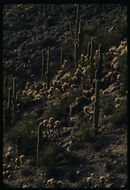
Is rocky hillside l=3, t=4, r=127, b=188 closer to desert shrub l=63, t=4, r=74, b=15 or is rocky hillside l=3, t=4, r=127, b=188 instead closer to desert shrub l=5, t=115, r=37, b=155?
desert shrub l=5, t=115, r=37, b=155

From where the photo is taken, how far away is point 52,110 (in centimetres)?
1508

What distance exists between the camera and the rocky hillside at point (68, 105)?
40.3ft

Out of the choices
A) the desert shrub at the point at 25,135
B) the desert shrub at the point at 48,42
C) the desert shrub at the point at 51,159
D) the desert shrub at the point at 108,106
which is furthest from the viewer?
the desert shrub at the point at 48,42

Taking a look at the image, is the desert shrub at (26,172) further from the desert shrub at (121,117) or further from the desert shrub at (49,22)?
the desert shrub at (49,22)

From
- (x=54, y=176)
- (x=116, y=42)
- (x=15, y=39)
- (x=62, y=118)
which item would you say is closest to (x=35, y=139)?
(x=62, y=118)

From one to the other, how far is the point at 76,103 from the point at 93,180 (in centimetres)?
367

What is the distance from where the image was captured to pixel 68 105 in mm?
14977

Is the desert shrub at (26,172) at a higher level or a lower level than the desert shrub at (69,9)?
lower

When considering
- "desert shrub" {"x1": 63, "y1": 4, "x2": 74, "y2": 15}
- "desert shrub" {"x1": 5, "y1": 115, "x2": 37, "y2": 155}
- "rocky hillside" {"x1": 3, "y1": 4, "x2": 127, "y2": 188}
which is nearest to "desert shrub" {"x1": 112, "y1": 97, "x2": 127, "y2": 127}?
"rocky hillside" {"x1": 3, "y1": 4, "x2": 127, "y2": 188}

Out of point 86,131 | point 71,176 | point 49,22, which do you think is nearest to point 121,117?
point 86,131

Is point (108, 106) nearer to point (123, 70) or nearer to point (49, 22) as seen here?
point (123, 70)

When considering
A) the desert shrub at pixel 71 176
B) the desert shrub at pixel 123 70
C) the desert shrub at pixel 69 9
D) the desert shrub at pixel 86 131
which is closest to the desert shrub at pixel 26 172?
the desert shrub at pixel 71 176

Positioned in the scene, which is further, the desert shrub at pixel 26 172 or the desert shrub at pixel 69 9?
the desert shrub at pixel 69 9

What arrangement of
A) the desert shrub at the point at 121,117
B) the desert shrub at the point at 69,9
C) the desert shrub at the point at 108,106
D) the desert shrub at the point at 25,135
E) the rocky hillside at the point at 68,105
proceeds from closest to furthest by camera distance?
1. the rocky hillside at the point at 68,105
2. the desert shrub at the point at 121,117
3. the desert shrub at the point at 108,106
4. the desert shrub at the point at 25,135
5. the desert shrub at the point at 69,9
